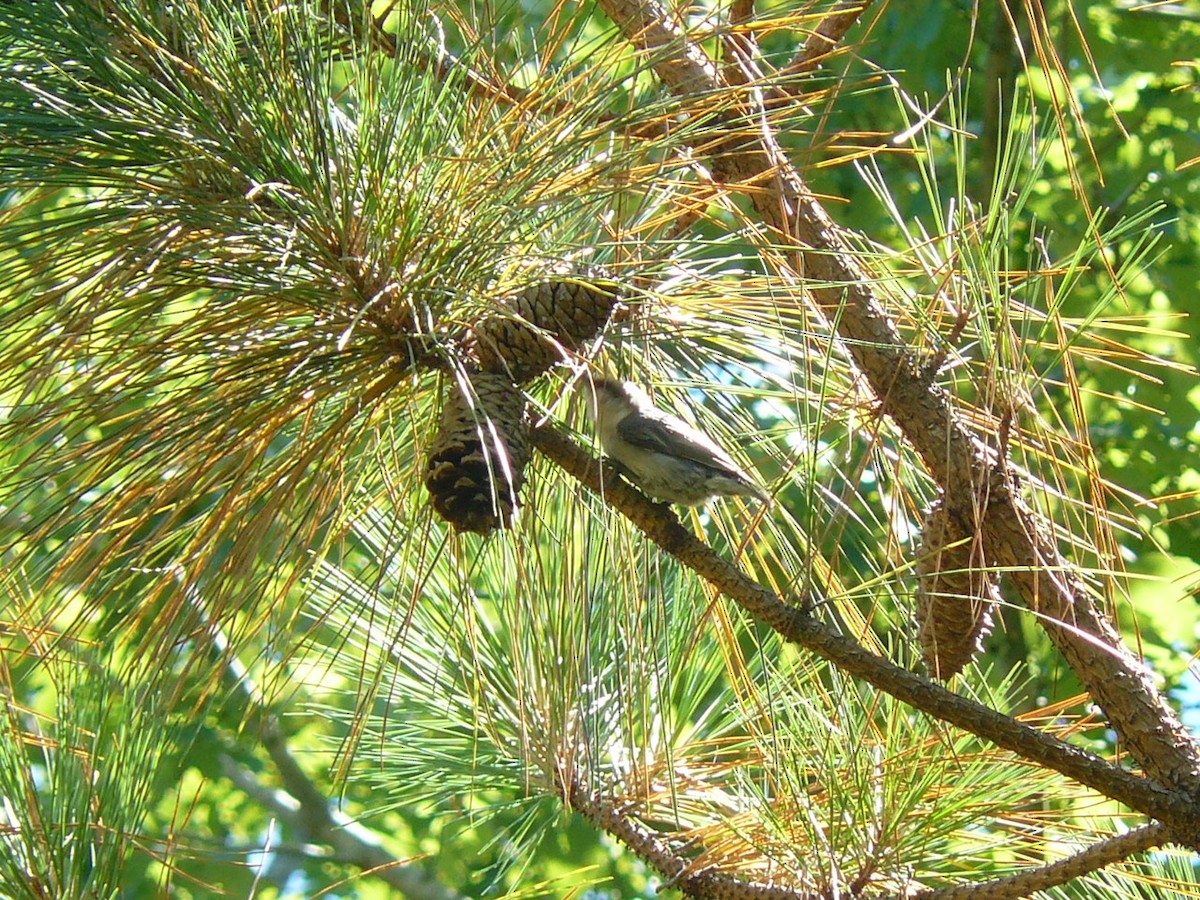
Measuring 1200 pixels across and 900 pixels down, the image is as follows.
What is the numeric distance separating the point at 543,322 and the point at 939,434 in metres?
0.43

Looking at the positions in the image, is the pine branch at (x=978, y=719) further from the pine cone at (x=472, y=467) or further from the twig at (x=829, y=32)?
the twig at (x=829, y=32)

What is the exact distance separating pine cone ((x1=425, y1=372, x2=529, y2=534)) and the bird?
375 mm

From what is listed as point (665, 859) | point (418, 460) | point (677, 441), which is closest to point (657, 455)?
point (677, 441)

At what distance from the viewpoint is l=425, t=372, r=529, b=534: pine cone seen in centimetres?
105

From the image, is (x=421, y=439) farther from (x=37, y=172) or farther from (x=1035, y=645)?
(x=1035, y=645)

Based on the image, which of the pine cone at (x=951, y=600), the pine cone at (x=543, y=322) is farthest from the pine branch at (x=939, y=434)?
the pine cone at (x=543, y=322)

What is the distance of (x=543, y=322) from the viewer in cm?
115

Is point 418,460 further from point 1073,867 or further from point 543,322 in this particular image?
point 1073,867

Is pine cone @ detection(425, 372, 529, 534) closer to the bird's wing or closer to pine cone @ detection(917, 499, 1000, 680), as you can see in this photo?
the bird's wing

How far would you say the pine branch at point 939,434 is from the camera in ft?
3.62

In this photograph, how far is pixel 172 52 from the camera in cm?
105

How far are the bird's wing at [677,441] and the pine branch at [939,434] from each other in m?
0.20

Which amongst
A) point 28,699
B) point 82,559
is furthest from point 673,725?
point 28,699

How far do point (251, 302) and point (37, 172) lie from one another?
0.20 metres
